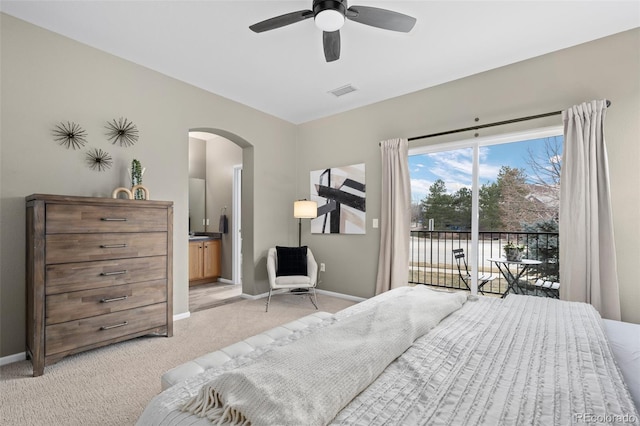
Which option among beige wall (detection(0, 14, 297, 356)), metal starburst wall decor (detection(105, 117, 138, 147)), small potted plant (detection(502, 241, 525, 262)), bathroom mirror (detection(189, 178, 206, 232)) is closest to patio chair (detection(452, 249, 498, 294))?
small potted plant (detection(502, 241, 525, 262))

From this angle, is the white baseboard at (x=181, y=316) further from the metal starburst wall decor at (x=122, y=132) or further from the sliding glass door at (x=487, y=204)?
the sliding glass door at (x=487, y=204)

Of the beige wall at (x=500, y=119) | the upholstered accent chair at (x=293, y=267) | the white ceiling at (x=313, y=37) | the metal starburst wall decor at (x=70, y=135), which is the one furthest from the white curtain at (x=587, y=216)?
the metal starburst wall decor at (x=70, y=135)

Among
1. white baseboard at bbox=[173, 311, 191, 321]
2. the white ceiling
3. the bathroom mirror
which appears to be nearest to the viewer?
the white ceiling

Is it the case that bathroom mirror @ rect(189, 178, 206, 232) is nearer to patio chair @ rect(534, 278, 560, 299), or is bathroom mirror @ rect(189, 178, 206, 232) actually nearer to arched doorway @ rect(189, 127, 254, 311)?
arched doorway @ rect(189, 127, 254, 311)

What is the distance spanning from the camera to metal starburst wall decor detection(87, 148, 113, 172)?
2894 millimetres

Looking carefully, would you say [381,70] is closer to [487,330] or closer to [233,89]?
[233,89]

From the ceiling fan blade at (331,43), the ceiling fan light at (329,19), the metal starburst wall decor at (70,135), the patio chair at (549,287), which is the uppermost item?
the ceiling fan light at (329,19)

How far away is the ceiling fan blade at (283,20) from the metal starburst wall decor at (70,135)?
1970 mm

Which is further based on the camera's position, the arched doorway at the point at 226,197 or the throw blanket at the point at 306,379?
the arched doorway at the point at 226,197

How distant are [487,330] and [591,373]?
46 cm

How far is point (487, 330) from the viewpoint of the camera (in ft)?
4.97

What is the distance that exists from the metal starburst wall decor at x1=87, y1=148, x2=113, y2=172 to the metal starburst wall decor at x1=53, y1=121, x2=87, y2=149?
0.37 feet

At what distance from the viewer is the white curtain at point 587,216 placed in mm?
2549

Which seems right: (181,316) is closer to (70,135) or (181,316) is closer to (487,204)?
(70,135)
